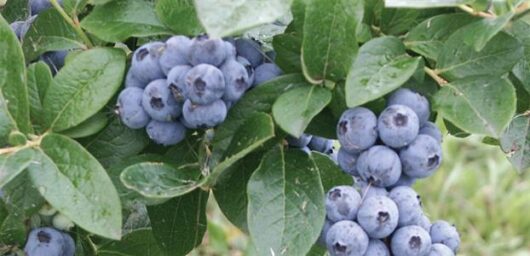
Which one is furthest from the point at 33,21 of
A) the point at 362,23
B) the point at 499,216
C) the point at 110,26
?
the point at 499,216

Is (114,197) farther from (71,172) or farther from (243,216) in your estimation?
(243,216)

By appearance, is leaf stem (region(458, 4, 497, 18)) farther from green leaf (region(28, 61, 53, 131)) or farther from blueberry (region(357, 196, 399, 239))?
green leaf (region(28, 61, 53, 131))

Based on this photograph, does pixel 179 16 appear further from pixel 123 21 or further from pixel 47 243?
pixel 47 243

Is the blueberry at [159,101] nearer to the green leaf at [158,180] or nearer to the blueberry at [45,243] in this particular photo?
the green leaf at [158,180]

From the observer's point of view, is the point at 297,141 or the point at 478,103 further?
the point at 297,141

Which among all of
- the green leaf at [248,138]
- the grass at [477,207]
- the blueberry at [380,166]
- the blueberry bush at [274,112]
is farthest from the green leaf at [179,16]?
the grass at [477,207]

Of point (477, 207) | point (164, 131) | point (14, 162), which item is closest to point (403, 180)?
point (164, 131)
